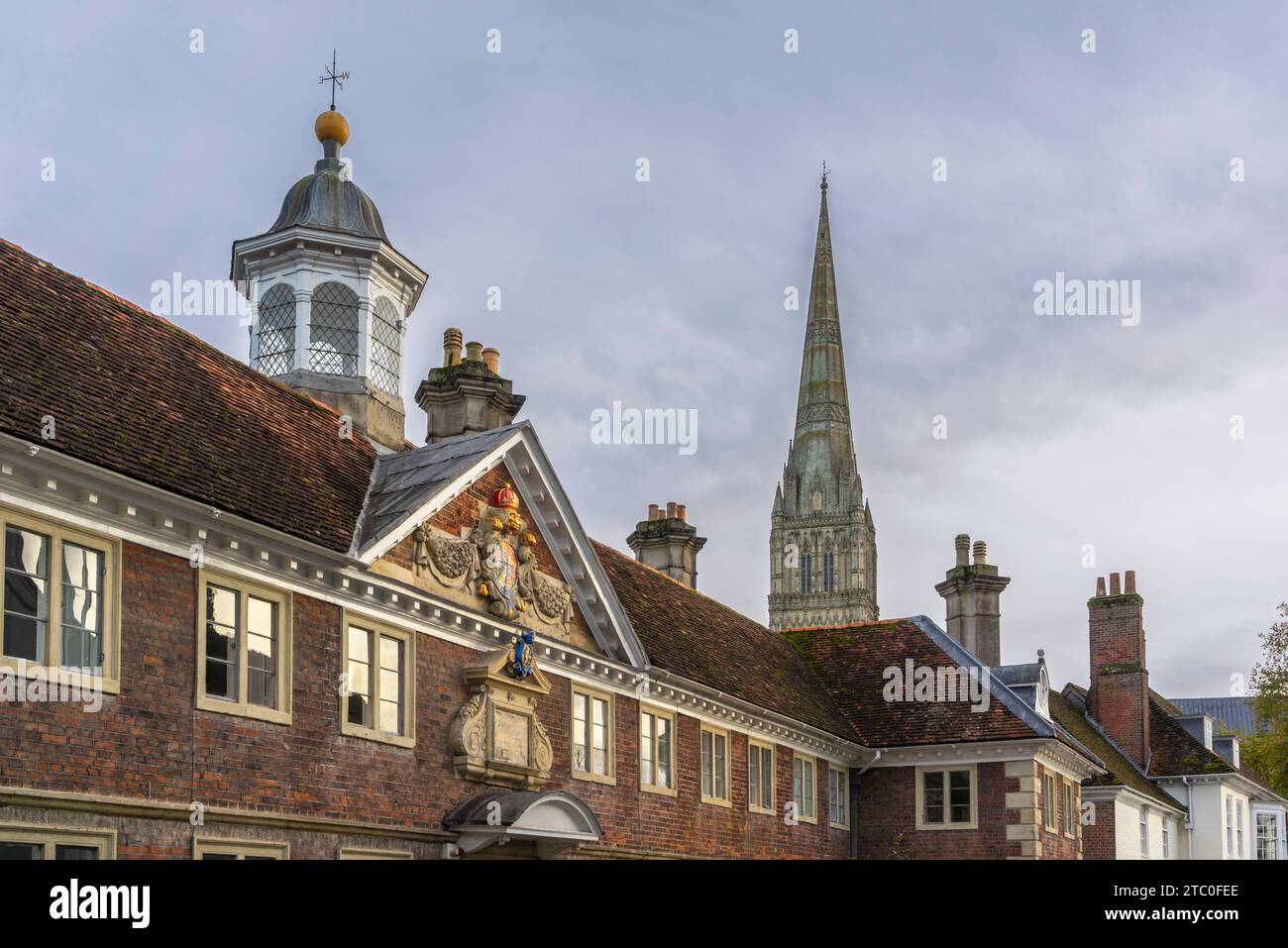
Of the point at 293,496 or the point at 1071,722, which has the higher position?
the point at 293,496

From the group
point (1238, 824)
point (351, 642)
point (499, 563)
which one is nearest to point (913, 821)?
point (499, 563)

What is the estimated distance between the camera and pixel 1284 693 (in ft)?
147

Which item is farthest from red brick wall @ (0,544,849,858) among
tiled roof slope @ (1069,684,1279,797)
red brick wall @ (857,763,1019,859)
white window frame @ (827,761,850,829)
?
tiled roof slope @ (1069,684,1279,797)

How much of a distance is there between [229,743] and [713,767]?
13.0m

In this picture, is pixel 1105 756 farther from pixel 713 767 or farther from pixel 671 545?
pixel 713 767

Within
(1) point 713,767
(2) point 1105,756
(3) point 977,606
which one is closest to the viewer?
(1) point 713,767

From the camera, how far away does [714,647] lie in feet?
98.3

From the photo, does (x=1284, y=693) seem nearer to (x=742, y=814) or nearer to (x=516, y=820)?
(x=742, y=814)

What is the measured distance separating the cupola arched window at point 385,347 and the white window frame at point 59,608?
35.7 ft

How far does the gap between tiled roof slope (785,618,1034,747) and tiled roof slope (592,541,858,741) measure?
2.30 ft

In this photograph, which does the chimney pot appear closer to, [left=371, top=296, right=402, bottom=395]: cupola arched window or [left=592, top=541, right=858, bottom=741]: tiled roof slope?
[left=371, top=296, right=402, bottom=395]: cupola arched window

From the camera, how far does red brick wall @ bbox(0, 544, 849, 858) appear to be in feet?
45.3
